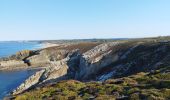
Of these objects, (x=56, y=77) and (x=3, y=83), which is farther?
(x=3, y=83)

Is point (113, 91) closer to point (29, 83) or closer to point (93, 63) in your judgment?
point (93, 63)

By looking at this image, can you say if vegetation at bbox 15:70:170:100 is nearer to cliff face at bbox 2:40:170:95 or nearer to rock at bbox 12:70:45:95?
cliff face at bbox 2:40:170:95

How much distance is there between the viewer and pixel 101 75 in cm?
6438

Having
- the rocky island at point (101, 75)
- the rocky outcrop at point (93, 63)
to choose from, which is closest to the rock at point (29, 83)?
the rocky island at point (101, 75)

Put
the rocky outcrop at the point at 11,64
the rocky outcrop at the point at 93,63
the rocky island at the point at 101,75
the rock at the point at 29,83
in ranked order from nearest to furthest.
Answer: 1. the rocky island at the point at 101,75
2. the rock at the point at 29,83
3. the rocky outcrop at the point at 93,63
4. the rocky outcrop at the point at 11,64

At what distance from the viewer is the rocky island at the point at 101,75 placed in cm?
2419

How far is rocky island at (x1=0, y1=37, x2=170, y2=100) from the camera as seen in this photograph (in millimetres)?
24188

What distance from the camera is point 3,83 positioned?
96.5 meters

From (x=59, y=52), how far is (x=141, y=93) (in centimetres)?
12951

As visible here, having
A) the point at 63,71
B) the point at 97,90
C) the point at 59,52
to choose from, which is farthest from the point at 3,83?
the point at 97,90

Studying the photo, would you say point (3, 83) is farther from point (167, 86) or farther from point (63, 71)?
point (167, 86)

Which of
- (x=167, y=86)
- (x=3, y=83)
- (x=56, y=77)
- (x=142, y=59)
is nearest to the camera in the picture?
(x=167, y=86)

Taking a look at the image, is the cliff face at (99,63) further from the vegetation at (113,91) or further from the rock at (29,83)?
the vegetation at (113,91)

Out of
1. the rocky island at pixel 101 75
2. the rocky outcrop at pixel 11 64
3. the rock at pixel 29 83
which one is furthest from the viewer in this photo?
the rocky outcrop at pixel 11 64
